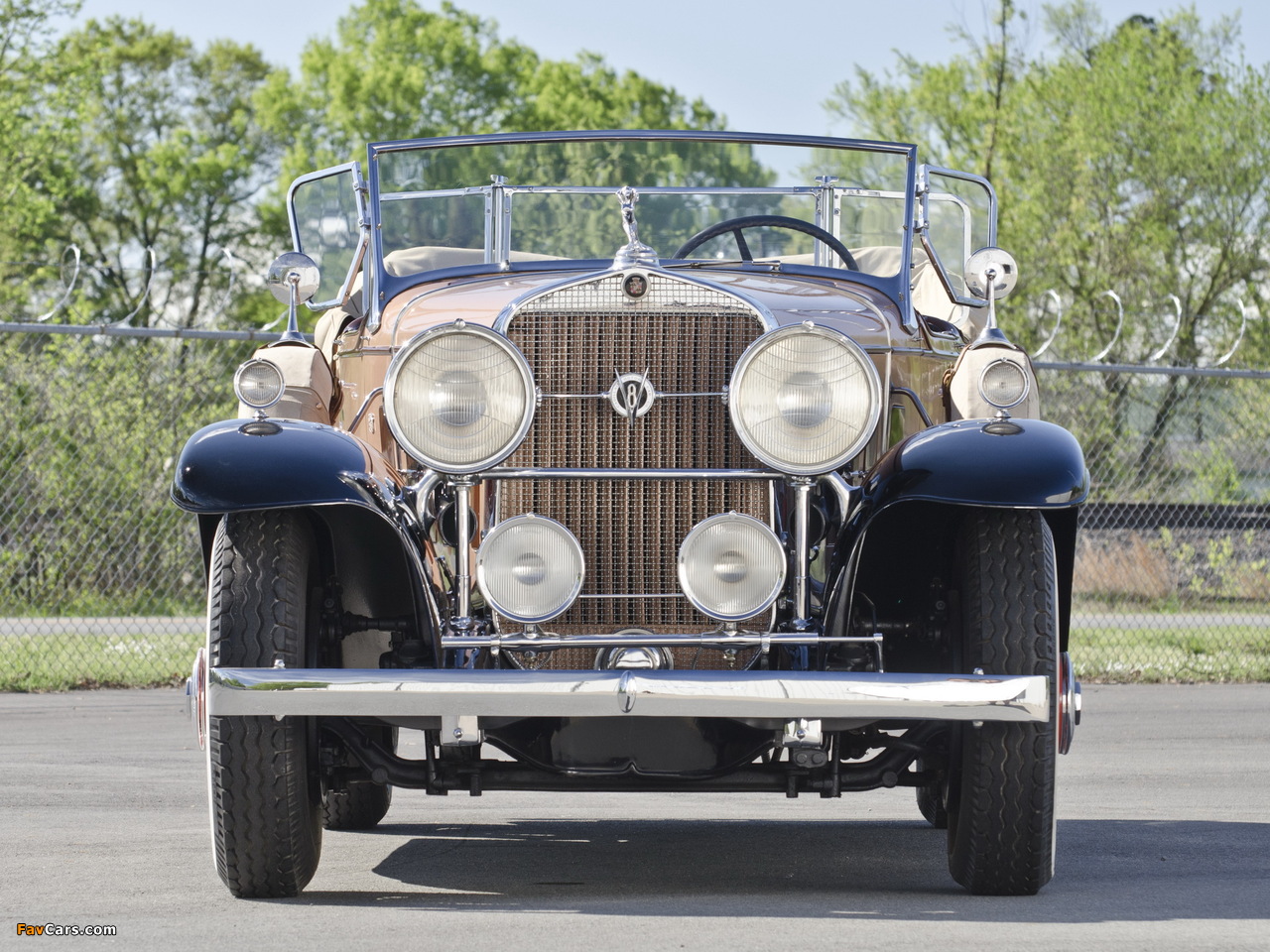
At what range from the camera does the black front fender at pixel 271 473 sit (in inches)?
148

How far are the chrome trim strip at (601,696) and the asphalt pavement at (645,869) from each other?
0.47 m

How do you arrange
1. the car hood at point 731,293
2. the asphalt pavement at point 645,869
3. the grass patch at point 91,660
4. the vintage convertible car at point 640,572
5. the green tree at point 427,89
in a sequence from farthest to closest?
1. the green tree at point 427,89
2. the grass patch at point 91,660
3. the car hood at point 731,293
4. the vintage convertible car at point 640,572
5. the asphalt pavement at point 645,869

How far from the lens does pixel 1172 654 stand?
10.9 m

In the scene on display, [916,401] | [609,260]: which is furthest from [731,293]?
[609,260]

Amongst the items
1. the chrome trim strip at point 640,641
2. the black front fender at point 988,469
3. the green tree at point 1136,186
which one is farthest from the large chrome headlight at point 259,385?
the green tree at point 1136,186

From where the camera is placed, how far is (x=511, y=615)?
393 centimetres

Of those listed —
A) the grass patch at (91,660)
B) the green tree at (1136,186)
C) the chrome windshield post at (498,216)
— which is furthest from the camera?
the green tree at (1136,186)

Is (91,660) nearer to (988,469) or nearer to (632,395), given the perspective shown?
(632,395)

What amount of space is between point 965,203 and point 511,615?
2988 millimetres

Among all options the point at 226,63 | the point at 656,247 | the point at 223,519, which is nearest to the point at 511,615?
the point at 223,519

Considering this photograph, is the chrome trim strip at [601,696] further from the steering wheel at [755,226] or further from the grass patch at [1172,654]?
the grass patch at [1172,654]

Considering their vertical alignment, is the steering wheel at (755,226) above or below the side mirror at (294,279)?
above

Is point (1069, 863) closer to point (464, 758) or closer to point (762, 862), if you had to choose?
point (762, 862)

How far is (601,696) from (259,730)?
832mm
